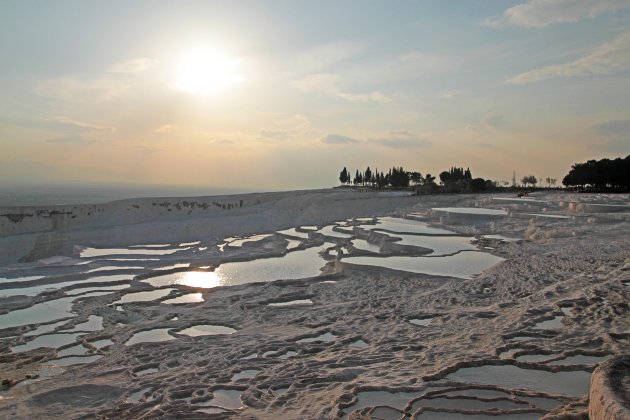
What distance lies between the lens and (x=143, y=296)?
1277 centimetres

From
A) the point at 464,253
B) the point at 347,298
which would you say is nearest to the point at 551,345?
the point at 347,298

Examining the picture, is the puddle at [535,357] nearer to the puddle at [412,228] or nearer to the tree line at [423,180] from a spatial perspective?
the puddle at [412,228]

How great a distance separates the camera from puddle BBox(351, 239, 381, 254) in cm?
1931

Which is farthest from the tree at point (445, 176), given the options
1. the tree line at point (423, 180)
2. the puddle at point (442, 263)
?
the puddle at point (442, 263)

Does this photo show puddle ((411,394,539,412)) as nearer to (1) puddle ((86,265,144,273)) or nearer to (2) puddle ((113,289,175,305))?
(2) puddle ((113,289,175,305))

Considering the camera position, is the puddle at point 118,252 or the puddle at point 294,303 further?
the puddle at point 118,252

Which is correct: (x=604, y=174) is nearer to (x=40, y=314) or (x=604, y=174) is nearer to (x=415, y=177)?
(x=415, y=177)

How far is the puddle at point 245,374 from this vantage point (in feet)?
22.7

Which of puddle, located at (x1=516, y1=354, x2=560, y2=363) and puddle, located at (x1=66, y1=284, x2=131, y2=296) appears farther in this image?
puddle, located at (x1=66, y1=284, x2=131, y2=296)

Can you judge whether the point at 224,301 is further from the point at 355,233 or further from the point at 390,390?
the point at 355,233

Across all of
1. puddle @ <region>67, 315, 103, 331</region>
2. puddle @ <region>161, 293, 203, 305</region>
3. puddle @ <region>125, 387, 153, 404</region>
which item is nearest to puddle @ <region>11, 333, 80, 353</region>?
puddle @ <region>67, 315, 103, 331</region>

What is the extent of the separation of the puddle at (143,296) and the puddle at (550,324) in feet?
28.4

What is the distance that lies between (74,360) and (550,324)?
309 inches

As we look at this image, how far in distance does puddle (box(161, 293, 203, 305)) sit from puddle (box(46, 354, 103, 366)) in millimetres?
3759
